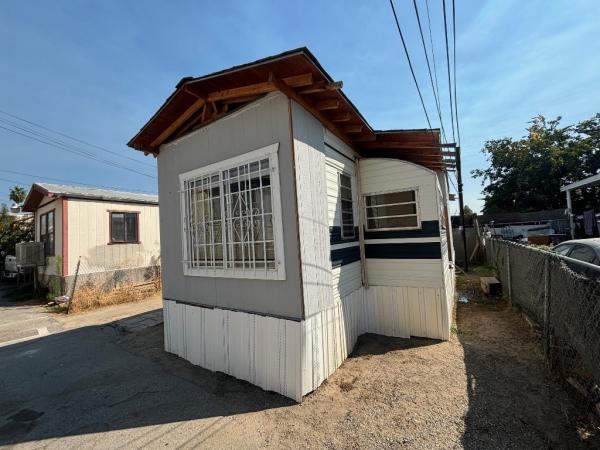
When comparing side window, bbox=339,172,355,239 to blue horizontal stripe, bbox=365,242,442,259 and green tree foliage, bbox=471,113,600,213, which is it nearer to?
blue horizontal stripe, bbox=365,242,442,259

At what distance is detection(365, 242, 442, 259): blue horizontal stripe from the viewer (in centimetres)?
504

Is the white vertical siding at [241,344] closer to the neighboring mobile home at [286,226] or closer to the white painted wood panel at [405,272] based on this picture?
the neighboring mobile home at [286,226]

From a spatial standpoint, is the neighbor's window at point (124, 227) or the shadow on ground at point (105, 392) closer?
the shadow on ground at point (105, 392)

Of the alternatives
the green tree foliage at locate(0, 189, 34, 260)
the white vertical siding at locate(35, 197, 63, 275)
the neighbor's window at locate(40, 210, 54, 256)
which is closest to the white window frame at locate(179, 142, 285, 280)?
the white vertical siding at locate(35, 197, 63, 275)

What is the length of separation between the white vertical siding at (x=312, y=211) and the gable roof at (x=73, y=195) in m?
9.73

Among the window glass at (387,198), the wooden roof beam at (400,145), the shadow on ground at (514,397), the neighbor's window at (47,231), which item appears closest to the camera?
the shadow on ground at (514,397)

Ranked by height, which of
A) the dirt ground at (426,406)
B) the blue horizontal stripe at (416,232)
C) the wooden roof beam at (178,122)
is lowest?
the dirt ground at (426,406)

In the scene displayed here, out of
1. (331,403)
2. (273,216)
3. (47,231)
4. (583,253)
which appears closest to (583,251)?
(583,253)

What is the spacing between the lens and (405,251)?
526 centimetres

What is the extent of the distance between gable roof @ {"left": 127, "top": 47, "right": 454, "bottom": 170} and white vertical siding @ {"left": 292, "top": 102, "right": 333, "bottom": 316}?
0.32 m

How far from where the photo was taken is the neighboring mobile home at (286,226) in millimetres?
3705

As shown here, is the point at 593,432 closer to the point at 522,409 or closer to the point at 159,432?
the point at 522,409

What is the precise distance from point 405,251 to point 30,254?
13.6 meters

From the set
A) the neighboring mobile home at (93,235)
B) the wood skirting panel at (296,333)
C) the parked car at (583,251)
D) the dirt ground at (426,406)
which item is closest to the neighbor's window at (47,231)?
the neighboring mobile home at (93,235)
